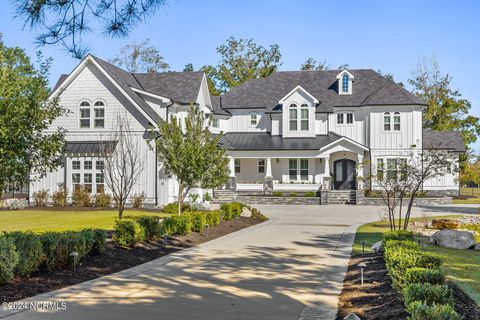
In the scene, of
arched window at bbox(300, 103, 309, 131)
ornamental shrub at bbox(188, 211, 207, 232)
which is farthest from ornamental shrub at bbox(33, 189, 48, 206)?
arched window at bbox(300, 103, 309, 131)

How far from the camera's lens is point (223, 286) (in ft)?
31.0

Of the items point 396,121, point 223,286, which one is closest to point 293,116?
point 396,121

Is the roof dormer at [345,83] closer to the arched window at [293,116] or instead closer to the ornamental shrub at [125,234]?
the arched window at [293,116]

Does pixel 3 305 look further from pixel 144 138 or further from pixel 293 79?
pixel 293 79

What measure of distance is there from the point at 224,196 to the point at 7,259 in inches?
1116

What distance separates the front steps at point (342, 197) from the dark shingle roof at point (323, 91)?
23.3 feet

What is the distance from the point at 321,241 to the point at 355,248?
173 cm

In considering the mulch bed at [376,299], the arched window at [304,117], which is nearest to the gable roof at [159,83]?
the arched window at [304,117]

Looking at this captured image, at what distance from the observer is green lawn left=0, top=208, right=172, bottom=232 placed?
18.8 m

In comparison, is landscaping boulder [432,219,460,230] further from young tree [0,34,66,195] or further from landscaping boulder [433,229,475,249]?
young tree [0,34,66,195]

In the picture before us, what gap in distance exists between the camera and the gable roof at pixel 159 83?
30.5 metres

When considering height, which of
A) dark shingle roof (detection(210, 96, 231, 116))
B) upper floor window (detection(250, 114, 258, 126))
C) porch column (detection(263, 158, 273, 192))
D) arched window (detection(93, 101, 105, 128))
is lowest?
porch column (detection(263, 158, 273, 192))

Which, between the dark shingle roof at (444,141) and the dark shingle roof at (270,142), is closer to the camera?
the dark shingle roof at (270,142)

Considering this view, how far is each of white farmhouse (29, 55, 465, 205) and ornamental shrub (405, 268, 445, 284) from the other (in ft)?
75.7
